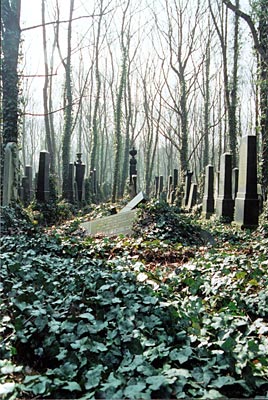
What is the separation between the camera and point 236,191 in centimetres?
1230

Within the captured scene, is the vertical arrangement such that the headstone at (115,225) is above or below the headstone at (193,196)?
below

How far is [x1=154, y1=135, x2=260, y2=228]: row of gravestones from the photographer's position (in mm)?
9250

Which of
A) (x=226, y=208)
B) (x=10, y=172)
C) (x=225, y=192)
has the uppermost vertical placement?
(x=10, y=172)

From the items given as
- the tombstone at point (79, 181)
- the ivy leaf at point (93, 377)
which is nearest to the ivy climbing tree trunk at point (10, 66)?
the ivy leaf at point (93, 377)

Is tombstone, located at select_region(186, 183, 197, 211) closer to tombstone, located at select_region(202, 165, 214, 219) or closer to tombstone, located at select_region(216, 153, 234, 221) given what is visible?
tombstone, located at select_region(202, 165, 214, 219)

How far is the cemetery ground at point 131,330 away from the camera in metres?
1.95

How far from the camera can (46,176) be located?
13.0 meters

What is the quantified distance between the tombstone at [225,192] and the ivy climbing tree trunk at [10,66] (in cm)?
613

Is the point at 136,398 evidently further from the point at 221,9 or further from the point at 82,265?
the point at 221,9

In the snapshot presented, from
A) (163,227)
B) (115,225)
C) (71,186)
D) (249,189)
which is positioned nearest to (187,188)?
(71,186)

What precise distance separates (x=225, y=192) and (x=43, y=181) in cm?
591

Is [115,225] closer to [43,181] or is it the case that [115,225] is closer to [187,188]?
[43,181]

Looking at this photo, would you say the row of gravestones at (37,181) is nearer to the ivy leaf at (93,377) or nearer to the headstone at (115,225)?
the headstone at (115,225)

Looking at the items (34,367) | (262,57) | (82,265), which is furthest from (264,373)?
(262,57)
